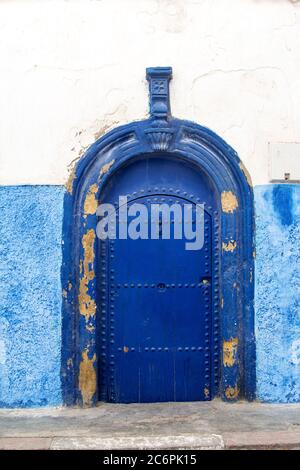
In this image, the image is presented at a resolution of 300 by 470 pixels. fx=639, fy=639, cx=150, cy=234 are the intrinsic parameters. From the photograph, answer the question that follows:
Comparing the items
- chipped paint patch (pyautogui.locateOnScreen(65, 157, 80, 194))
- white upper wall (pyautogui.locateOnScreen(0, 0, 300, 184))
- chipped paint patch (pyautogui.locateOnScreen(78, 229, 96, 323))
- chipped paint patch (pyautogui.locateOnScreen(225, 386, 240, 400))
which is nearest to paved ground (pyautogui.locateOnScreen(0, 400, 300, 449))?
chipped paint patch (pyautogui.locateOnScreen(225, 386, 240, 400))

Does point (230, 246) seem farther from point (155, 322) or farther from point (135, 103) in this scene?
point (135, 103)

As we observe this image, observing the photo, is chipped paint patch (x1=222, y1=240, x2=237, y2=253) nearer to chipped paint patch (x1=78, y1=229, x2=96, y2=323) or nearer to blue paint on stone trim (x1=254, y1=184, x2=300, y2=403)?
blue paint on stone trim (x1=254, y1=184, x2=300, y2=403)

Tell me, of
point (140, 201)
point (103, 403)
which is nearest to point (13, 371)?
point (103, 403)

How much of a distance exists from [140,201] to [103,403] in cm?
171

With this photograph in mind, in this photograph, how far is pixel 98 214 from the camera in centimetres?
532

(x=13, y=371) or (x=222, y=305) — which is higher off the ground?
(x=222, y=305)

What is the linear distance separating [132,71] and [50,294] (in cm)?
197

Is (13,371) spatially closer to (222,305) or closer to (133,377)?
(133,377)

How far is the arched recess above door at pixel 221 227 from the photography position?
17.1ft

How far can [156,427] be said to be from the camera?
4.65m

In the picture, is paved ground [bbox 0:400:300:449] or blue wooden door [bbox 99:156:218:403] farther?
blue wooden door [bbox 99:156:218:403]

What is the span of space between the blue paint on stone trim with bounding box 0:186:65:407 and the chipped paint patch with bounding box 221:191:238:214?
1333mm

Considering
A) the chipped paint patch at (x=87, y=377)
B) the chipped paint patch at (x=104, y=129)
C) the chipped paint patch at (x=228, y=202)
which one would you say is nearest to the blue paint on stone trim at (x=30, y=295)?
the chipped paint patch at (x=87, y=377)

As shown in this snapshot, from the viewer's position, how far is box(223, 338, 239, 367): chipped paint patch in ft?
17.2
